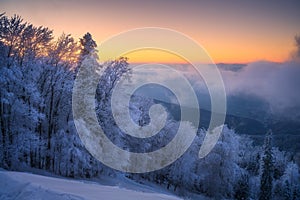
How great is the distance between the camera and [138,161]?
4212 centimetres

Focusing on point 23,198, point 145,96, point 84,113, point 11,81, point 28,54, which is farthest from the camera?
point 145,96

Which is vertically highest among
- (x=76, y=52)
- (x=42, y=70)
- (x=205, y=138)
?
(x=76, y=52)

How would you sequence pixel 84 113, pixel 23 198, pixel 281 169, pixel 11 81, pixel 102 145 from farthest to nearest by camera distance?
pixel 281 169
pixel 102 145
pixel 84 113
pixel 11 81
pixel 23 198

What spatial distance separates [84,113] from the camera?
1119 inches

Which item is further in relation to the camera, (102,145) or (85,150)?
(102,145)

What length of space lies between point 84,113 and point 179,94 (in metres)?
19.0

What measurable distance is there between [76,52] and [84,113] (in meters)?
6.52

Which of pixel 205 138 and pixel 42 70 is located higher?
pixel 42 70

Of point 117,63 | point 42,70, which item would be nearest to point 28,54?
point 42,70

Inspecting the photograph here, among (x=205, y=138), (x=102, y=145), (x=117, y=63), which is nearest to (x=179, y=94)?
(x=205, y=138)

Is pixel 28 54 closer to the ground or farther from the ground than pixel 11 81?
farther from the ground

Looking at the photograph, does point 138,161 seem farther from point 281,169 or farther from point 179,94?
point 281,169

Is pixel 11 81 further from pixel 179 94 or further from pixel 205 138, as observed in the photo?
pixel 205 138

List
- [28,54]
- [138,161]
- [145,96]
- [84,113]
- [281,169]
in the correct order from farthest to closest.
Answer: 1. [281,169]
2. [145,96]
3. [138,161]
4. [84,113]
5. [28,54]
